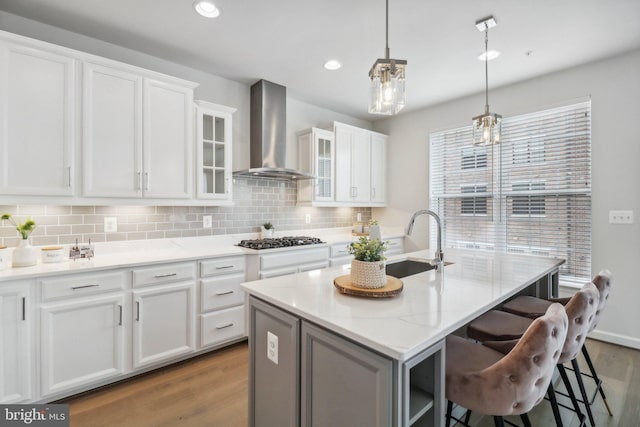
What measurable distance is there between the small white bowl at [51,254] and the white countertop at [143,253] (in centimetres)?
4

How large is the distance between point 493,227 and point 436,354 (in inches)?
121

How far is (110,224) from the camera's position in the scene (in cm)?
256

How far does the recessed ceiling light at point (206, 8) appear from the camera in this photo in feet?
6.79

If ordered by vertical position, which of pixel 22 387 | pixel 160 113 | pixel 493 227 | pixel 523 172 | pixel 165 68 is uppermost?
pixel 165 68

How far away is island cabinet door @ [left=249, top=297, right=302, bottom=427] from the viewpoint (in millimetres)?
1285

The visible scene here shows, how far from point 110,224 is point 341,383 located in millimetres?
2435

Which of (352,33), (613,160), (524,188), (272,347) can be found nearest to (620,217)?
(613,160)

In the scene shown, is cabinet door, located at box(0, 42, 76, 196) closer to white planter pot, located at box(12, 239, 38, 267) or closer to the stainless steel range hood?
white planter pot, located at box(12, 239, 38, 267)

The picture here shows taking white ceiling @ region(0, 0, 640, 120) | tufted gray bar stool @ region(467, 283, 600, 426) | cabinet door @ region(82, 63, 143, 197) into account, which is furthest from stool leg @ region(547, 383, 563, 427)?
cabinet door @ region(82, 63, 143, 197)

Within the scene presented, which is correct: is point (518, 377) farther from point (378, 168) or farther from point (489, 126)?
point (378, 168)

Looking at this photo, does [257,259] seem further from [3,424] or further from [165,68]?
[165,68]

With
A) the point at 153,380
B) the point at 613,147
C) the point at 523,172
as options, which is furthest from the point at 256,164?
the point at 613,147

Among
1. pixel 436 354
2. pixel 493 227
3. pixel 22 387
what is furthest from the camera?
pixel 493 227

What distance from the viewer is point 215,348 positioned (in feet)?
8.91
